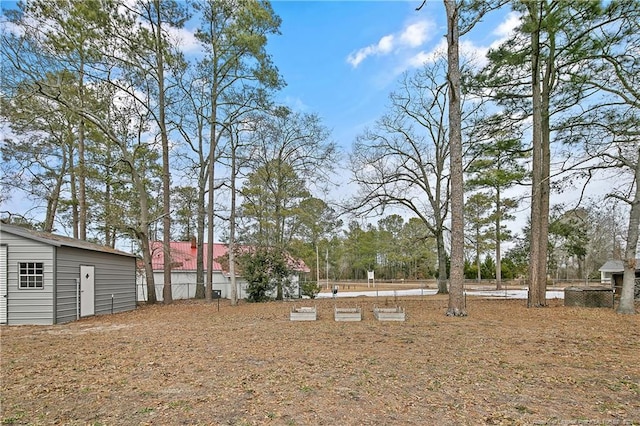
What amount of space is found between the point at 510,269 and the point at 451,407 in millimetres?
44110

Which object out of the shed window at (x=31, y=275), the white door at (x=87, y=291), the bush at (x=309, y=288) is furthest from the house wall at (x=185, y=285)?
the shed window at (x=31, y=275)

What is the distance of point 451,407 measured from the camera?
3664 mm

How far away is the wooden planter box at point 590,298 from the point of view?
12336mm

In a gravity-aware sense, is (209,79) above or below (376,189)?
above

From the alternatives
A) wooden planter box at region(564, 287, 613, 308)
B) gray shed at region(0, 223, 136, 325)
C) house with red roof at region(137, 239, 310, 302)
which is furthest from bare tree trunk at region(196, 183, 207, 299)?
wooden planter box at region(564, 287, 613, 308)

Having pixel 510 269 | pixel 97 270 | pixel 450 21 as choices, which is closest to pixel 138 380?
pixel 97 270

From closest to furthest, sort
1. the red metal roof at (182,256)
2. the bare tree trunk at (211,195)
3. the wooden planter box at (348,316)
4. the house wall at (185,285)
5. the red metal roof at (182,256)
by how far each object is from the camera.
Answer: the wooden planter box at (348,316)
the bare tree trunk at (211,195)
the house wall at (185,285)
the red metal roof at (182,256)
the red metal roof at (182,256)

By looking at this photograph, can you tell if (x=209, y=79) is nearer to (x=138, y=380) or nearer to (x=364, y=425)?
(x=138, y=380)

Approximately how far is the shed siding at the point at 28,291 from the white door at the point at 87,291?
1289 millimetres

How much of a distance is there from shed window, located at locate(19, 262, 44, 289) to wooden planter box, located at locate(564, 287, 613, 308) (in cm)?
1639

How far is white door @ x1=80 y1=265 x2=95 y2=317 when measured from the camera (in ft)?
38.0

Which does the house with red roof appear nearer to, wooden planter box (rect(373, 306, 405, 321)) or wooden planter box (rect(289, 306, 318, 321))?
wooden planter box (rect(289, 306, 318, 321))

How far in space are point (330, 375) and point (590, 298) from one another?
1189cm

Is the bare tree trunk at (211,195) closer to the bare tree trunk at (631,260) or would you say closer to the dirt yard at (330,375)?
the dirt yard at (330,375)
